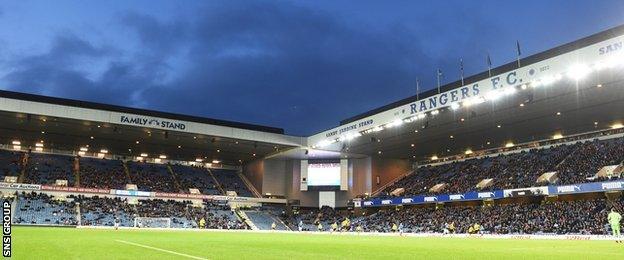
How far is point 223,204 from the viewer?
219 feet

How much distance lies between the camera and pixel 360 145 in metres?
57.2

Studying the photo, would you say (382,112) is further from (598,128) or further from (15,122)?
(15,122)

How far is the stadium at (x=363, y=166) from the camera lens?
34656 millimetres

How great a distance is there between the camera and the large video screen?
216 ft

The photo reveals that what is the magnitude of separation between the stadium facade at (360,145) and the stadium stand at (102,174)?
25 cm

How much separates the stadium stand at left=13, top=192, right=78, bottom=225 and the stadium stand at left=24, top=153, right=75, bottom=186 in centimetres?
347

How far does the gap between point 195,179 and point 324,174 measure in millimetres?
18960

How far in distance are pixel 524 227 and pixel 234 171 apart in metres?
48.5

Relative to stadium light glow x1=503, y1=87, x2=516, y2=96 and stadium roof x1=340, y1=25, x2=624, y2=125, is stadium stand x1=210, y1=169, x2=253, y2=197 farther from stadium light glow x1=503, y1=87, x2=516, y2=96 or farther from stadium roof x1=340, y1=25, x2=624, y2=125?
stadium light glow x1=503, y1=87, x2=516, y2=96

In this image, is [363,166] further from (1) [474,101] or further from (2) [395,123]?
(1) [474,101]

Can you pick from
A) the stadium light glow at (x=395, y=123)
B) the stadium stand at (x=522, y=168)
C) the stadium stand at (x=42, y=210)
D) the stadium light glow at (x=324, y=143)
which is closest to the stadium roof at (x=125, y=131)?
the stadium light glow at (x=324, y=143)

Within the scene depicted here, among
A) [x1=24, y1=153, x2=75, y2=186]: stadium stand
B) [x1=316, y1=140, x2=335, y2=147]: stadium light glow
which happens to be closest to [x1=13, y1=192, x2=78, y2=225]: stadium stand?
[x1=24, y1=153, x2=75, y2=186]: stadium stand

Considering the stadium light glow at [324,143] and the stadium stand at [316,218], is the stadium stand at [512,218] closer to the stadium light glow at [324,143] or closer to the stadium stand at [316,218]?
the stadium stand at [316,218]

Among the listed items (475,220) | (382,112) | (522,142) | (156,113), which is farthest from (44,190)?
(522,142)
